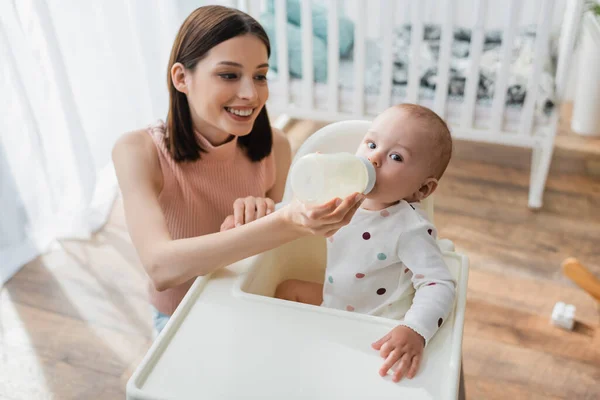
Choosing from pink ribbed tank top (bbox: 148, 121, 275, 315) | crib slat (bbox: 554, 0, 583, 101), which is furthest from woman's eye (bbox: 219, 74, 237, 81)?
crib slat (bbox: 554, 0, 583, 101)

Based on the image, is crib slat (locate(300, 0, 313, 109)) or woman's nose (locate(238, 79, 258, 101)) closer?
woman's nose (locate(238, 79, 258, 101))

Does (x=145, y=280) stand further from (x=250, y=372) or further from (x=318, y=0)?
(x=318, y=0)

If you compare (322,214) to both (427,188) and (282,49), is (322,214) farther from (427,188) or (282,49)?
(282,49)

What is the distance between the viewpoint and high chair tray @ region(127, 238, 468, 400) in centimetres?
75

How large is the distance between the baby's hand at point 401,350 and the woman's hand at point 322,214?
167mm

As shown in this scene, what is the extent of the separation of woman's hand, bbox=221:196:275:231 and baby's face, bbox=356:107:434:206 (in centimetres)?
19

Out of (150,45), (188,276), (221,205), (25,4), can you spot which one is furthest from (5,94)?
(188,276)

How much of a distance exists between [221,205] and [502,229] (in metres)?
1.27

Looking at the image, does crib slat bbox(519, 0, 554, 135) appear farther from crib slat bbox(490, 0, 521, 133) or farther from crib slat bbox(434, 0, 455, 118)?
crib slat bbox(434, 0, 455, 118)

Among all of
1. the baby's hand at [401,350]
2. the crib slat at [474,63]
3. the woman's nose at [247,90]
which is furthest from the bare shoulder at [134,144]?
the crib slat at [474,63]

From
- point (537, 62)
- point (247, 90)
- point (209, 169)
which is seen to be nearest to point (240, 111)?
point (247, 90)

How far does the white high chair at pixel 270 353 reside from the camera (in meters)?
0.75

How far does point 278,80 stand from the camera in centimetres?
242

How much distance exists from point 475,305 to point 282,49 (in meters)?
1.18
